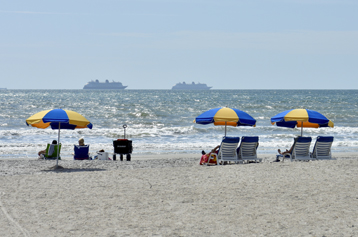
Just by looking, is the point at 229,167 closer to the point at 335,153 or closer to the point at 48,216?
the point at 48,216

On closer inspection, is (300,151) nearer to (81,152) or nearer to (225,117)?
(225,117)

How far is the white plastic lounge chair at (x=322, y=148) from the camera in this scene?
10875 millimetres

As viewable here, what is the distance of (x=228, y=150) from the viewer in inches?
413

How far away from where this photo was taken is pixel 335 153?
14.3 m

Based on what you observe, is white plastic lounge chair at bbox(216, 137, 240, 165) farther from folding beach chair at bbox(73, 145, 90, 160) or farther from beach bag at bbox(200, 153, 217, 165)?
folding beach chair at bbox(73, 145, 90, 160)

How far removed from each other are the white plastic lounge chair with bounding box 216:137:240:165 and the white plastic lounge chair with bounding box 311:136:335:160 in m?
2.11

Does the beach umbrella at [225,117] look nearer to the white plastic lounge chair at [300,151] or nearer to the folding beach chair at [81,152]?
the white plastic lounge chair at [300,151]

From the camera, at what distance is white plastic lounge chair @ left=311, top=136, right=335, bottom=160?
428 inches

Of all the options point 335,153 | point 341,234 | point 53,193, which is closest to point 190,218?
point 341,234

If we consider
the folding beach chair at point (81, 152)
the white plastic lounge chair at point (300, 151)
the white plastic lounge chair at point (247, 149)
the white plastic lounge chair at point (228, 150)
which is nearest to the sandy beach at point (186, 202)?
the white plastic lounge chair at point (228, 150)

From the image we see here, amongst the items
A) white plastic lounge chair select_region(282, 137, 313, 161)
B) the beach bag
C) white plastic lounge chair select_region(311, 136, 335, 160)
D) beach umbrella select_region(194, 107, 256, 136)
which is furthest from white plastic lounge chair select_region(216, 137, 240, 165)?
white plastic lounge chair select_region(311, 136, 335, 160)

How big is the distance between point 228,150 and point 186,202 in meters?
4.62

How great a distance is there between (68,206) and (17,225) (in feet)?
3.22

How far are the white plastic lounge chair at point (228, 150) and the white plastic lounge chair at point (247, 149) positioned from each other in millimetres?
199
